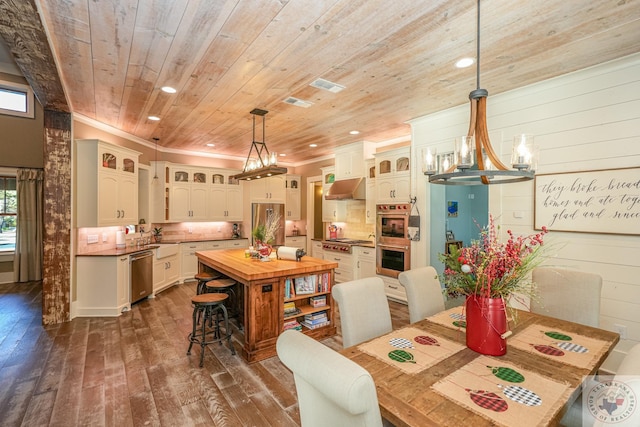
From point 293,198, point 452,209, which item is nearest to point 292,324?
point 452,209

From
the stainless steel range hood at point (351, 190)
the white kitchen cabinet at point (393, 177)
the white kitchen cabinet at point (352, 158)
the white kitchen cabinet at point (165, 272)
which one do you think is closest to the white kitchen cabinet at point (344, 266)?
the stainless steel range hood at point (351, 190)

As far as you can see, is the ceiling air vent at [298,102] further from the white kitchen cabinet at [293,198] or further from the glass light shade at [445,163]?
the white kitchen cabinet at [293,198]

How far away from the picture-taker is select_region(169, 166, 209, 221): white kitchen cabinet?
629cm

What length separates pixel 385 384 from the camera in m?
1.32

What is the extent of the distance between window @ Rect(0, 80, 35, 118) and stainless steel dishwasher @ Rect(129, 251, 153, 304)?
150 inches

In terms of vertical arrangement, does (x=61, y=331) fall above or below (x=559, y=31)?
below

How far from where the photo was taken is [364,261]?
17.7 feet

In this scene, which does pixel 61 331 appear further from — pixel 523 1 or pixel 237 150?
pixel 523 1

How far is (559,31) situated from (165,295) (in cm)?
618

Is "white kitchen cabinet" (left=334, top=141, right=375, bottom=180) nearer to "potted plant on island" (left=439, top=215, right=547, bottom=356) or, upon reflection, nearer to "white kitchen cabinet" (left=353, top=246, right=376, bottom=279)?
"white kitchen cabinet" (left=353, top=246, right=376, bottom=279)

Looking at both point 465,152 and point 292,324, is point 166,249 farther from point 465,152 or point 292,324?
point 465,152

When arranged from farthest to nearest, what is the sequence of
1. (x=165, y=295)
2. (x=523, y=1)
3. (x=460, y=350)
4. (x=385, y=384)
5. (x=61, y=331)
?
1. (x=165, y=295)
2. (x=61, y=331)
3. (x=523, y=1)
4. (x=460, y=350)
5. (x=385, y=384)

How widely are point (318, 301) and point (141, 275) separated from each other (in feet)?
10.2

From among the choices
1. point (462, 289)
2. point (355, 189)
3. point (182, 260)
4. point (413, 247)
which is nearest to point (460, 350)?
point (462, 289)
